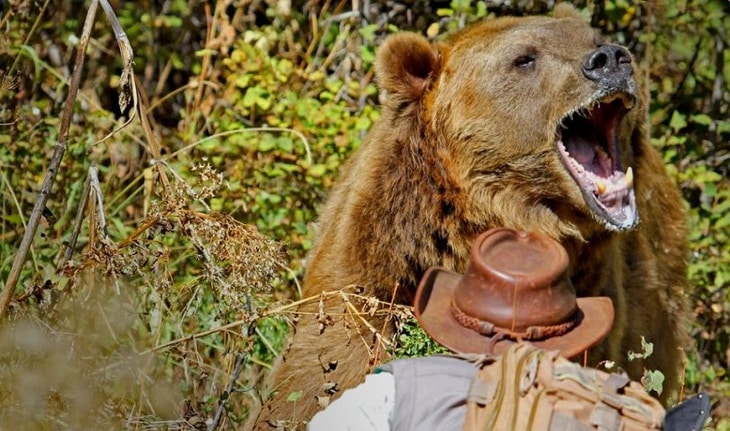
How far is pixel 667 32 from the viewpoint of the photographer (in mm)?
9406

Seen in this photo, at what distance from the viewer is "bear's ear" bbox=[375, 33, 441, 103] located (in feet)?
19.9

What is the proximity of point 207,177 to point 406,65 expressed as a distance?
1437mm

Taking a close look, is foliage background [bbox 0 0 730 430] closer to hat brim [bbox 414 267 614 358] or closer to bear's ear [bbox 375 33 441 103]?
bear's ear [bbox 375 33 441 103]

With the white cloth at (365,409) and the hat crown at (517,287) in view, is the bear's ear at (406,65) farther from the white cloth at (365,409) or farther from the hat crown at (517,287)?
the white cloth at (365,409)

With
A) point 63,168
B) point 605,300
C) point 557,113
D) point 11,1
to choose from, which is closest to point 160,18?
point 11,1

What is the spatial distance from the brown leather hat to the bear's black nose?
216 cm

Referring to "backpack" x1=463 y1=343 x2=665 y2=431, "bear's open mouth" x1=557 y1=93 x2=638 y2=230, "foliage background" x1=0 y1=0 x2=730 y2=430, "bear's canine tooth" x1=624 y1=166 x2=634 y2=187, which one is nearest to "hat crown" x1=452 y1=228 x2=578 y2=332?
"backpack" x1=463 y1=343 x2=665 y2=431

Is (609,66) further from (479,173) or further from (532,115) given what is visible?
(479,173)

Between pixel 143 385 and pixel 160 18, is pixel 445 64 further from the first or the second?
pixel 160 18

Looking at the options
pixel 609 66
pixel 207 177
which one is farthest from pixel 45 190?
pixel 609 66

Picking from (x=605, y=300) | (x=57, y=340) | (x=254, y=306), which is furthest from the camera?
(x=254, y=306)

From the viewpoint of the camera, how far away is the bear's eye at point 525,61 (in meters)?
6.01

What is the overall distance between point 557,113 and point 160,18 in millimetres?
4747

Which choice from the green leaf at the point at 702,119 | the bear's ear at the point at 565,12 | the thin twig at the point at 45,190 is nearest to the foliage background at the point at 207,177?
the green leaf at the point at 702,119
